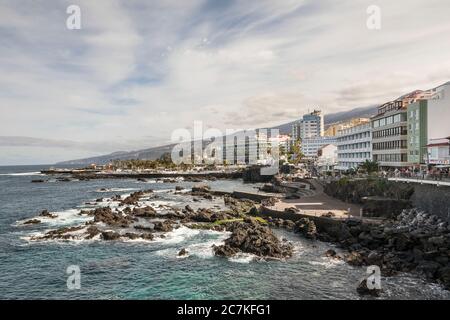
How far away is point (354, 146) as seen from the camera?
295 feet

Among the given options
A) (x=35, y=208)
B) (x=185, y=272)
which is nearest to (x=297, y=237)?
(x=185, y=272)

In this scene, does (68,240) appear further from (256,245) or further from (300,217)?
Answer: (300,217)

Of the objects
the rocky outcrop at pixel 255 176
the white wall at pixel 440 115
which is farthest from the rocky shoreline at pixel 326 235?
the rocky outcrop at pixel 255 176

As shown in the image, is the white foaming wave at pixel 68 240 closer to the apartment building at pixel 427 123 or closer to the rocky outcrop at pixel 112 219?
the rocky outcrop at pixel 112 219

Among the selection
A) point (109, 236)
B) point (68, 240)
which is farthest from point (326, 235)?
point (68, 240)

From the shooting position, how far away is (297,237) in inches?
1551

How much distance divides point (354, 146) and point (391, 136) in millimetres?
18568

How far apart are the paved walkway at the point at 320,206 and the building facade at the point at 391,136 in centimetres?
1956

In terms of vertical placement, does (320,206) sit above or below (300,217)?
above

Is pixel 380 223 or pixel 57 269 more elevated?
pixel 380 223

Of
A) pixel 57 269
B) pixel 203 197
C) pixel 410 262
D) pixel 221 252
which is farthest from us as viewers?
pixel 203 197

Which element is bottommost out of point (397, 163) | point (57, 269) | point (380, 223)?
point (57, 269)

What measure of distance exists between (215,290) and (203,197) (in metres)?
54.0
